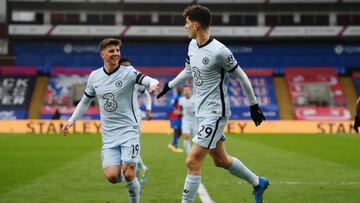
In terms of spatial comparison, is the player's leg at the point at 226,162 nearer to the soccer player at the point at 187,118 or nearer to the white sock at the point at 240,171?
the white sock at the point at 240,171

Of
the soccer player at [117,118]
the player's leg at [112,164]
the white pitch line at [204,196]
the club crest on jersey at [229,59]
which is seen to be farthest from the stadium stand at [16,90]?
the club crest on jersey at [229,59]

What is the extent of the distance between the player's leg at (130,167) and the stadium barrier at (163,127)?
1152 inches

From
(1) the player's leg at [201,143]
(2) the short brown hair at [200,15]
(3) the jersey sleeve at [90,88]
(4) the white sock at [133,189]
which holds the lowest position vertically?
(4) the white sock at [133,189]

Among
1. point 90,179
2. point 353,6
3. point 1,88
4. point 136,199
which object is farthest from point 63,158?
point 353,6

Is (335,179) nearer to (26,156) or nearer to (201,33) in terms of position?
(201,33)

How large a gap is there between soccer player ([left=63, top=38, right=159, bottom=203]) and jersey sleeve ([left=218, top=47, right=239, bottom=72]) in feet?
3.18

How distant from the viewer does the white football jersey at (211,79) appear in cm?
719

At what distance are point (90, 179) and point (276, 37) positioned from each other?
41.5m

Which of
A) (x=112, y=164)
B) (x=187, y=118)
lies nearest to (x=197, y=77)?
(x=112, y=164)

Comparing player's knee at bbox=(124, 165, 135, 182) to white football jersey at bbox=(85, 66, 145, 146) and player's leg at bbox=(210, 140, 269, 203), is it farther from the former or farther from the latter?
player's leg at bbox=(210, 140, 269, 203)

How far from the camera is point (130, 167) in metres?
7.29

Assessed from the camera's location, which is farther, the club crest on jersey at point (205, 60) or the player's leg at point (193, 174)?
the club crest on jersey at point (205, 60)

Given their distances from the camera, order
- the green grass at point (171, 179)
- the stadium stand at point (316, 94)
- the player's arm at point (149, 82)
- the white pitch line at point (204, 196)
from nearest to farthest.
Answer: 1. the player's arm at point (149, 82)
2. the white pitch line at point (204, 196)
3. the green grass at point (171, 179)
4. the stadium stand at point (316, 94)

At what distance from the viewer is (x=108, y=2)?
168 feet
